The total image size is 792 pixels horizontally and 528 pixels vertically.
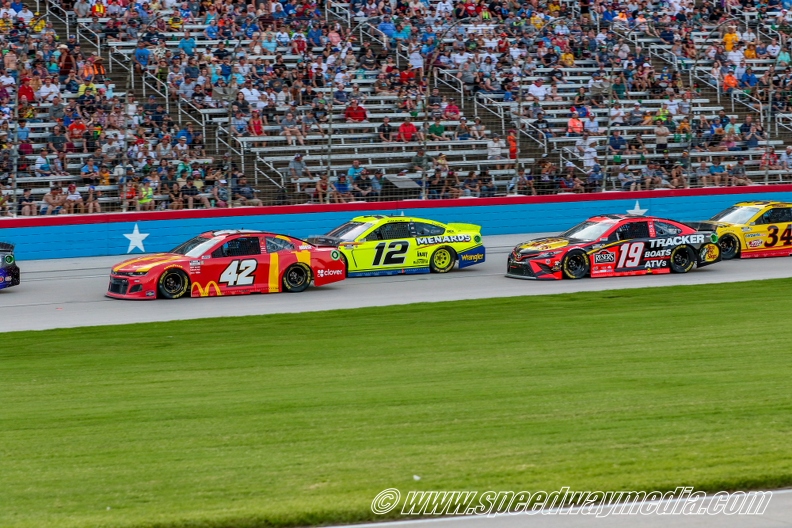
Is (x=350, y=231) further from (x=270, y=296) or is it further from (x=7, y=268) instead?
(x=7, y=268)

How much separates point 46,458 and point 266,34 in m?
22.5

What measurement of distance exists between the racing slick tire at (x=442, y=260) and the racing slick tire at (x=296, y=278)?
11.1ft

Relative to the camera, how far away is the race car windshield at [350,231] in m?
23.0

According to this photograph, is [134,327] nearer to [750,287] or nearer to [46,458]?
[46,458]

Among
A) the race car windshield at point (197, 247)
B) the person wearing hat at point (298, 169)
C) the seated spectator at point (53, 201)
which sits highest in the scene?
the person wearing hat at point (298, 169)

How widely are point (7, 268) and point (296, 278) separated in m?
5.19

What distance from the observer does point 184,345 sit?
15398 mm

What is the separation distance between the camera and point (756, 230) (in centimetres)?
2561

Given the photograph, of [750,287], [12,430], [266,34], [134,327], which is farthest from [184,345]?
[266,34]

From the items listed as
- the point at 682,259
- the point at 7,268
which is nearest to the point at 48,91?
the point at 7,268

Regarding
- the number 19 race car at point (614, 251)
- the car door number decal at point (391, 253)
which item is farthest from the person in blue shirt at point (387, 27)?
the number 19 race car at point (614, 251)

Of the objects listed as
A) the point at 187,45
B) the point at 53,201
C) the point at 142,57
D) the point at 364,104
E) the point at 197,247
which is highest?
the point at 187,45

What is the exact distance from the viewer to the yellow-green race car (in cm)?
2294

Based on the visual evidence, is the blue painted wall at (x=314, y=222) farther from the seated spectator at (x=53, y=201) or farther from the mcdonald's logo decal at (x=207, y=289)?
the mcdonald's logo decal at (x=207, y=289)
